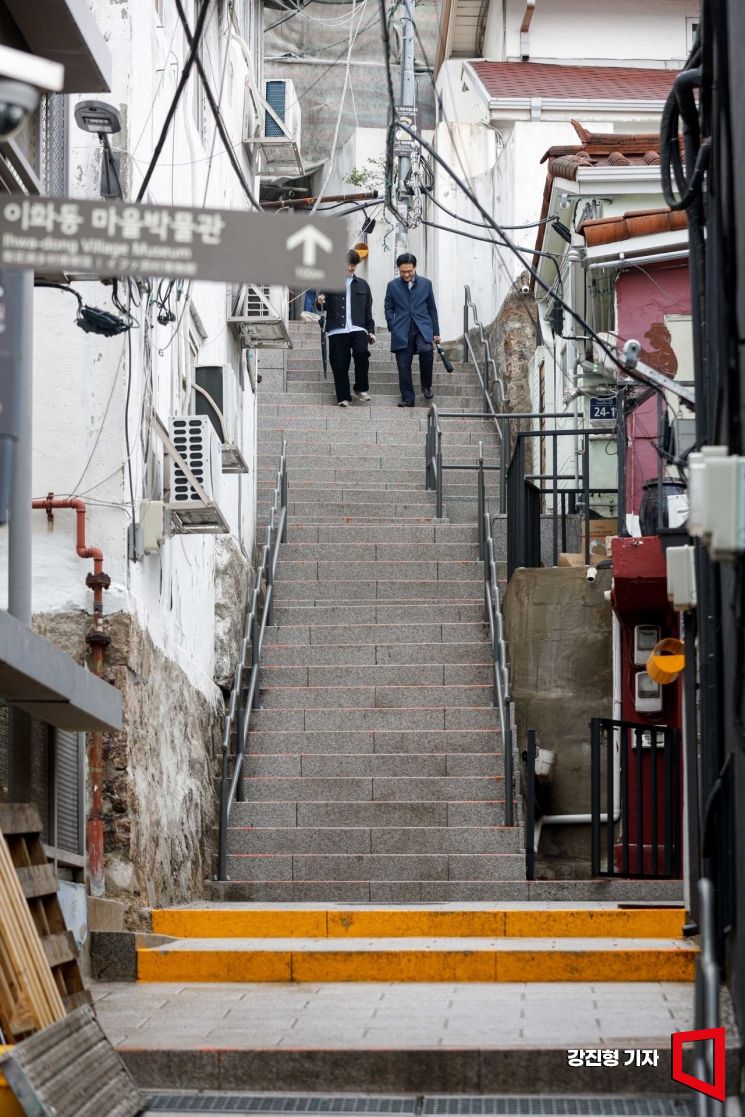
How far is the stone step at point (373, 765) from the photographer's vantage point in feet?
45.1

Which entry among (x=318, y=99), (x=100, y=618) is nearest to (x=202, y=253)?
(x=100, y=618)

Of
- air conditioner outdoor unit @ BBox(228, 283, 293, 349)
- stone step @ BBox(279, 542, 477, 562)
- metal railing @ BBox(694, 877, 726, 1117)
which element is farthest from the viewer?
stone step @ BBox(279, 542, 477, 562)

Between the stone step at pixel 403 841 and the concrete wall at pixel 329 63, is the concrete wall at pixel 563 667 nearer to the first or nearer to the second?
the stone step at pixel 403 841

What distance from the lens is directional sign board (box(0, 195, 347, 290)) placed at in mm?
5367

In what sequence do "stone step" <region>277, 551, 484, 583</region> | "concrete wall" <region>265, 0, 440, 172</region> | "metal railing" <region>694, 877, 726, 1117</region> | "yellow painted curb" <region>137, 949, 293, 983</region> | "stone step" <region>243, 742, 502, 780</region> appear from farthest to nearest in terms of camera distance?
"concrete wall" <region>265, 0, 440, 172</region>
"stone step" <region>277, 551, 484, 583</region>
"stone step" <region>243, 742, 502, 780</region>
"yellow painted curb" <region>137, 949, 293, 983</region>
"metal railing" <region>694, 877, 726, 1117</region>

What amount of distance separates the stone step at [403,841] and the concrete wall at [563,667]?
2.13 ft

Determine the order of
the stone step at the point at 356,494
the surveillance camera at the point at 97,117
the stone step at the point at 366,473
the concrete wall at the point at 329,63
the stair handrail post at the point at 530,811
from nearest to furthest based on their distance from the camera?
1. the surveillance camera at the point at 97,117
2. the stair handrail post at the point at 530,811
3. the stone step at the point at 356,494
4. the stone step at the point at 366,473
5. the concrete wall at the point at 329,63

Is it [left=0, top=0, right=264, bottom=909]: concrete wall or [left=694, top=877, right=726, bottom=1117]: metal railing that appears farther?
[left=0, top=0, right=264, bottom=909]: concrete wall

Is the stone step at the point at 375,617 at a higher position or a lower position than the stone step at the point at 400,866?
higher

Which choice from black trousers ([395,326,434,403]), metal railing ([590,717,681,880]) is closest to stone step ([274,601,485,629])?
metal railing ([590,717,681,880])

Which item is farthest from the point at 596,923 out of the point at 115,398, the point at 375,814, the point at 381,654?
the point at 381,654

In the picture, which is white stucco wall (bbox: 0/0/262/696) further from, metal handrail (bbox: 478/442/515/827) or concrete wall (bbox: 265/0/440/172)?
concrete wall (bbox: 265/0/440/172)

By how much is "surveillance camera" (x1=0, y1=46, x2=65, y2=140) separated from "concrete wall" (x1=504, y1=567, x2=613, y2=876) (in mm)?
8457

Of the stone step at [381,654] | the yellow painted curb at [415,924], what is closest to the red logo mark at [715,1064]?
the yellow painted curb at [415,924]
